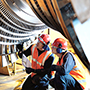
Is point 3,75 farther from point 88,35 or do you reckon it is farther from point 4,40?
point 88,35

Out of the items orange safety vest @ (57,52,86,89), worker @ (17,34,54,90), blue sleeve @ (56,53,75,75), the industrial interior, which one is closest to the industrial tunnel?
the industrial interior

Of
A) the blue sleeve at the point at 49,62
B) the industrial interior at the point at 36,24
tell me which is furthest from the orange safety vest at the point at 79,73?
the industrial interior at the point at 36,24

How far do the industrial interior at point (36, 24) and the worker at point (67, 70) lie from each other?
5.8 inches

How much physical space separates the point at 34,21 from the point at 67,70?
28.5 inches

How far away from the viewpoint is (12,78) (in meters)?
2.04

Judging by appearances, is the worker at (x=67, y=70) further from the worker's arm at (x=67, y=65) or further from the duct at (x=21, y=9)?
the duct at (x=21, y=9)

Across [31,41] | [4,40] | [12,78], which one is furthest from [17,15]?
[12,78]

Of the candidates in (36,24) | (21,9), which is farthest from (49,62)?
(21,9)

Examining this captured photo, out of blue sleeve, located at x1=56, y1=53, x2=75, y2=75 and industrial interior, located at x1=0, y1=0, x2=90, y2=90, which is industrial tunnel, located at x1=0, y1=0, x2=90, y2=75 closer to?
industrial interior, located at x1=0, y1=0, x2=90, y2=90

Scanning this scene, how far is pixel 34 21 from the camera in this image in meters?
1.54

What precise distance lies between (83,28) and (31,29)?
129cm

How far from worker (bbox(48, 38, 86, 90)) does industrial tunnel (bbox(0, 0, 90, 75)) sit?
321mm

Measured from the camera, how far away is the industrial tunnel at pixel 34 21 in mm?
413

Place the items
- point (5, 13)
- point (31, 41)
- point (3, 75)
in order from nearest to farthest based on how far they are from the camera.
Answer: point (5, 13) < point (31, 41) < point (3, 75)
